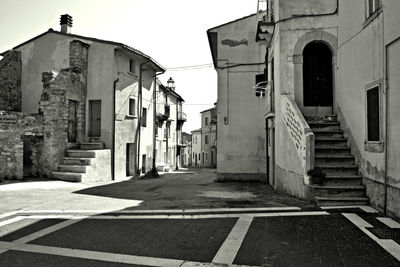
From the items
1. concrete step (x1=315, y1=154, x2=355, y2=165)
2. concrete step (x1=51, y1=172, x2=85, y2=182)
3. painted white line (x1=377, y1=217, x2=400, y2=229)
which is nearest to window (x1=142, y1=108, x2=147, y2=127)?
concrete step (x1=51, y1=172, x2=85, y2=182)

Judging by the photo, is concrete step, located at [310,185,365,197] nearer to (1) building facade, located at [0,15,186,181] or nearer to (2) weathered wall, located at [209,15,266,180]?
(2) weathered wall, located at [209,15,266,180]

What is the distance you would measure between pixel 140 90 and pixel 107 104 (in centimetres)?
350

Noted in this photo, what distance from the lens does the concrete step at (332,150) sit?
28.1 ft

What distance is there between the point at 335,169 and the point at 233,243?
432 centimetres

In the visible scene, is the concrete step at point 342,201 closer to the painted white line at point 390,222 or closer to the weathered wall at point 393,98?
the weathered wall at point 393,98

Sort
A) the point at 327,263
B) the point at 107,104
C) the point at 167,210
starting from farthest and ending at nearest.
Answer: the point at 107,104, the point at 167,210, the point at 327,263

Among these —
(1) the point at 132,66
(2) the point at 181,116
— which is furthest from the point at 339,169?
(2) the point at 181,116

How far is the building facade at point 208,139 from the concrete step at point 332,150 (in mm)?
36398

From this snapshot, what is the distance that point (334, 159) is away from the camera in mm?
8367

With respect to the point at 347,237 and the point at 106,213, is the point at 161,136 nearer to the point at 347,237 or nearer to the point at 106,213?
→ the point at 106,213

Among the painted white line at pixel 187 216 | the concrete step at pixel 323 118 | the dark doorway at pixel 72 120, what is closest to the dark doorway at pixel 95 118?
the dark doorway at pixel 72 120

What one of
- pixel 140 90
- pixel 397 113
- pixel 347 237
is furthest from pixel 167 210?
pixel 140 90

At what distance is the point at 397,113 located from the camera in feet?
19.7

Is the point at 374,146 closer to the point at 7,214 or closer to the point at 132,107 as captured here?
the point at 7,214
